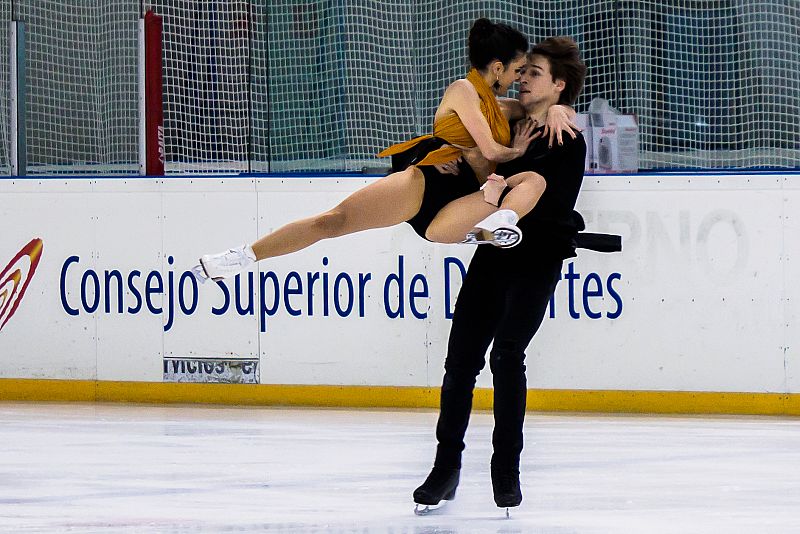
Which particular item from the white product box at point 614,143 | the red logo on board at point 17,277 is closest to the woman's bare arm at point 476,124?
the white product box at point 614,143

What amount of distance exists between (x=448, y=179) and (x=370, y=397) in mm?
3293

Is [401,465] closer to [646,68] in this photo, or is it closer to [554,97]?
[554,97]

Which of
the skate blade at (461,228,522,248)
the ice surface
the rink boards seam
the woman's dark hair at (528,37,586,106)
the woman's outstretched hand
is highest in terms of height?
the woman's dark hair at (528,37,586,106)

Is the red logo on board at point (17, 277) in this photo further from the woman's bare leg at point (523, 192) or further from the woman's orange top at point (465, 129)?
the woman's bare leg at point (523, 192)

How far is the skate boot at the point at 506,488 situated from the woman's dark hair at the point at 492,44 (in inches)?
45.8

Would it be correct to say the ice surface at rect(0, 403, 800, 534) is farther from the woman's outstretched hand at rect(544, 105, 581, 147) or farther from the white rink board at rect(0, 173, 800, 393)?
the woman's outstretched hand at rect(544, 105, 581, 147)

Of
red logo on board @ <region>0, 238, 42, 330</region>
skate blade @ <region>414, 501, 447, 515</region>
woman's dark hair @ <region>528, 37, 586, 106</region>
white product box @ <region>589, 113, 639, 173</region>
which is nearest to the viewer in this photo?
woman's dark hair @ <region>528, 37, 586, 106</region>

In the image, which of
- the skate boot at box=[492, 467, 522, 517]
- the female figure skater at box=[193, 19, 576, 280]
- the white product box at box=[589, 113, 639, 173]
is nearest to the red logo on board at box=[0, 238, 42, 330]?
the white product box at box=[589, 113, 639, 173]

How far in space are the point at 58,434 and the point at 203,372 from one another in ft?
4.47

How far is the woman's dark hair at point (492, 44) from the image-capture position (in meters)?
3.93

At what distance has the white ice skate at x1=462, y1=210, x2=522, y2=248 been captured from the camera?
346 cm

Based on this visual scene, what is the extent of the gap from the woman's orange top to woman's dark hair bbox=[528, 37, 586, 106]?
172 mm

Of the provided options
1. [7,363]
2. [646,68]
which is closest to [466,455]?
[7,363]

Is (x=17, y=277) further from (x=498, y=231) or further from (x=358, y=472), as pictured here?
(x=498, y=231)
